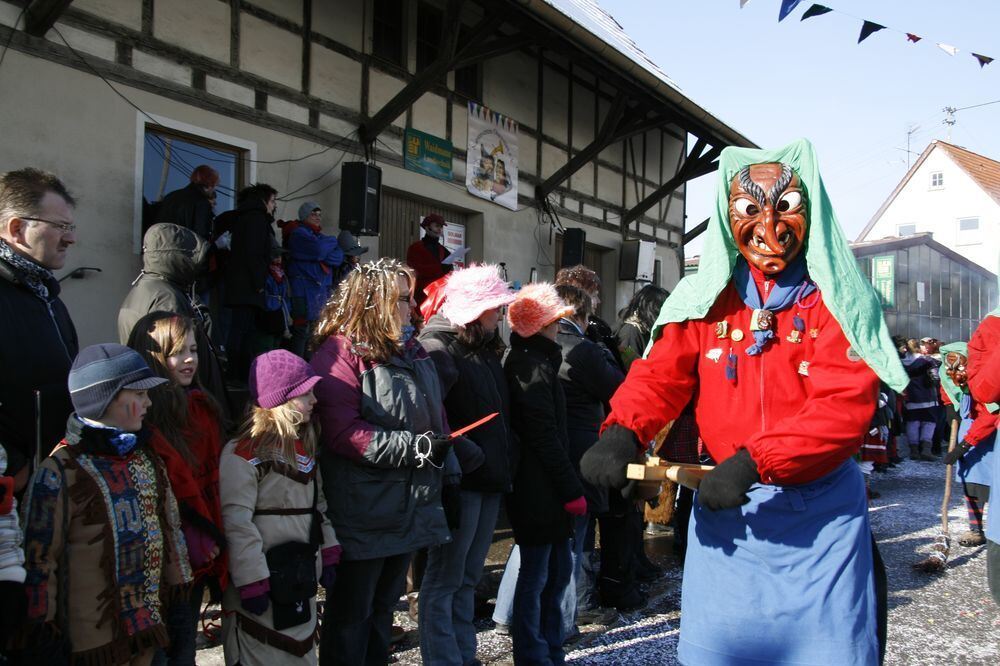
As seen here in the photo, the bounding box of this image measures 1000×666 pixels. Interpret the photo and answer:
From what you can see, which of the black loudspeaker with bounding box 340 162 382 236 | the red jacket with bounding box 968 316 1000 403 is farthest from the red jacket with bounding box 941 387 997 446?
the black loudspeaker with bounding box 340 162 382 236

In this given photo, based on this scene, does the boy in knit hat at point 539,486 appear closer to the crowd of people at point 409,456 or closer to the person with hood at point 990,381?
the crowd of people at point 409,456

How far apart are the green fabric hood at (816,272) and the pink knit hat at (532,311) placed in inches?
53.2

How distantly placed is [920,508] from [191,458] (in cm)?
839

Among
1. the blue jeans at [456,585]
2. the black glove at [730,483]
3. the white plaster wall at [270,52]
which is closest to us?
the black glove at [730,483]

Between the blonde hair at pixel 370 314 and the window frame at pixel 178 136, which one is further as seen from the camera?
the window frame at pixel 178 136

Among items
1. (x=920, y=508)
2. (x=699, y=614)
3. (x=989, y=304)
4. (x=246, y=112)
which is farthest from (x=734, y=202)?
(x=989, y=304)

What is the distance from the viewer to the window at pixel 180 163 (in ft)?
21.7

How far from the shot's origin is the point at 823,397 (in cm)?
226

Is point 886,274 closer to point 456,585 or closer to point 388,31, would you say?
point 388,31

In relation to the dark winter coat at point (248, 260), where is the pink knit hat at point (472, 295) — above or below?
below

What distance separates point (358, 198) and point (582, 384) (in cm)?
417

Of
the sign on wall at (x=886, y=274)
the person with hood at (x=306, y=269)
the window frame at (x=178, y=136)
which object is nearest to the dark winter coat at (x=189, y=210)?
the window frame at (x=178, y=136)

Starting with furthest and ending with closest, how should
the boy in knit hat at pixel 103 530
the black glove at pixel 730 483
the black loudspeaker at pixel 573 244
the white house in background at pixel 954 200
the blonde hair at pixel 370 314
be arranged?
the white house in background at pixel 954 200 → the black loudspeaker at pixel 573 244 → the blonde hair at pixel 370 314 → the boy in knit hat at pixel 103 530 → the black glove at pixel 730 483

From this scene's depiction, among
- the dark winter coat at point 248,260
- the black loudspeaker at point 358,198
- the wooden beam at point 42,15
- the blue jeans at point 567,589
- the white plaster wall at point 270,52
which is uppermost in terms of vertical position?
the white plaster wall at point 270,52
